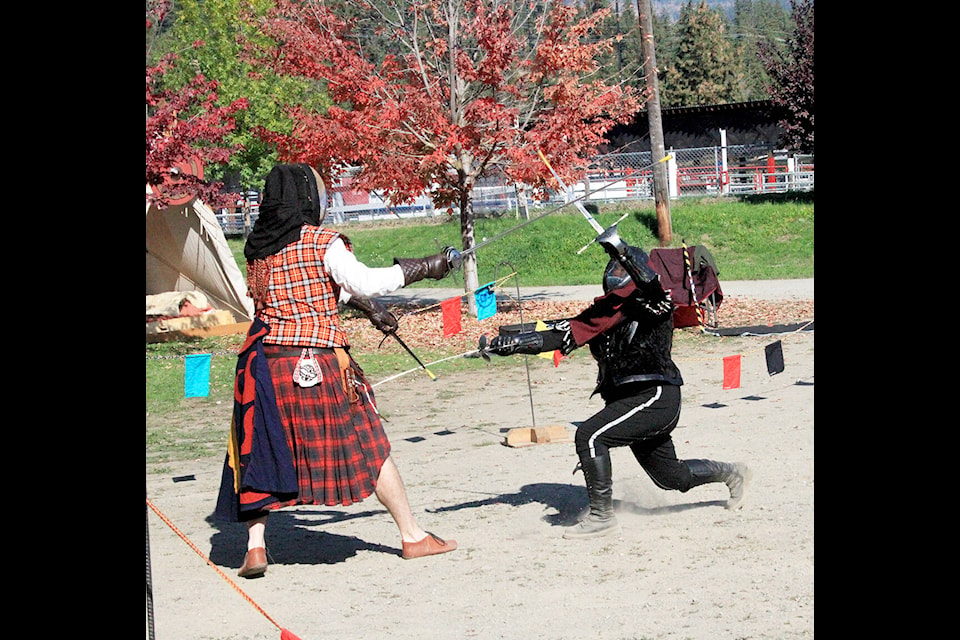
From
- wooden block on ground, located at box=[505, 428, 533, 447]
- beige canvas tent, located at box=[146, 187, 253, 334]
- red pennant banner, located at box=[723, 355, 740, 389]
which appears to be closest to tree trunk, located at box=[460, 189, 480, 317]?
beige canvas tent, located at box=[146, 187, 253, 334]

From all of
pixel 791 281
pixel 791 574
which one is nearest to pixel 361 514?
pixel 791 574

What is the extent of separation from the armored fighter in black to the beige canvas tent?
10.1m

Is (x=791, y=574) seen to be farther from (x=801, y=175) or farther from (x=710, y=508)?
(x=801, y=175)

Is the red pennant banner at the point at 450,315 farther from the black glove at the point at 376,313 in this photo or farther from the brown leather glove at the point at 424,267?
the brown leather glove at the point at 424,267

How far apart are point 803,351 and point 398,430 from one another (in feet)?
15.7

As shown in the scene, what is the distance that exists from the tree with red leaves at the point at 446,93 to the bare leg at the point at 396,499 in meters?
9.19

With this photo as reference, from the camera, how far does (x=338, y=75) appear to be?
46.4 ft

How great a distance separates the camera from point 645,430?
561 cm

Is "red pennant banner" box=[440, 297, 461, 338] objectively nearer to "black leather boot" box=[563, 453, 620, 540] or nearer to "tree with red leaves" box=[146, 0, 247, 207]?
"black leather boot" box=[563, 453, 620, 540]

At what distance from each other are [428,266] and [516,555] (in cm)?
147

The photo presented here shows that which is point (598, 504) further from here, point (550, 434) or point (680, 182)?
point (680, 182)

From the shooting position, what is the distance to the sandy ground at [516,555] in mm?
4465

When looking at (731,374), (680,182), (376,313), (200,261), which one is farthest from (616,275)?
(680,182)

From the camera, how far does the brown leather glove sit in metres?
5.11
